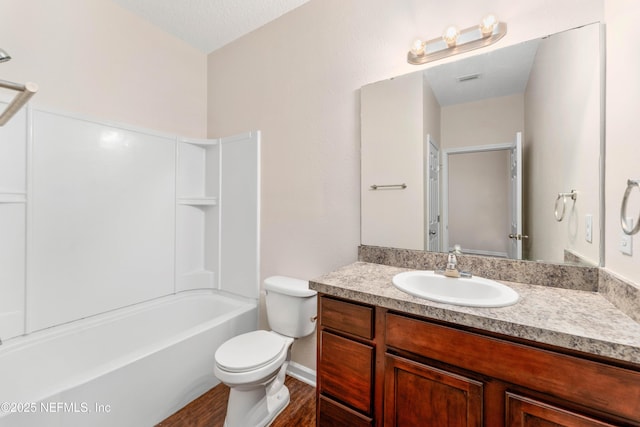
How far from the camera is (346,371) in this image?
1127 millimetres

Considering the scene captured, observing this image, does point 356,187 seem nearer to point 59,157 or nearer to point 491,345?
point 491,345

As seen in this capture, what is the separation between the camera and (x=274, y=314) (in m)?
1.89

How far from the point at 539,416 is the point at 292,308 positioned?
52.1 inches

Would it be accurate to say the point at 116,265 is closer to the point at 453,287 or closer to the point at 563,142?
the point at 453,287

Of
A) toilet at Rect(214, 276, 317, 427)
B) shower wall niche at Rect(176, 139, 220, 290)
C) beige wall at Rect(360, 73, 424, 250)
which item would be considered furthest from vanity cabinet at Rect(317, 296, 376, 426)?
shower wall niche at Rect(176, 139, 220, 290)

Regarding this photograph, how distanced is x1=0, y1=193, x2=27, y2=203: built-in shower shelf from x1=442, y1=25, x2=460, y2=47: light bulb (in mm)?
2564

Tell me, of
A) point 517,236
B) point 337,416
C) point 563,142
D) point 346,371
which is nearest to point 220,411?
point 337,416

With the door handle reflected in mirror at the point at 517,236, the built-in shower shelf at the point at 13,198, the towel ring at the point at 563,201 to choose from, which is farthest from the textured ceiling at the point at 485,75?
the built-in shower shelf at the point at 13,198

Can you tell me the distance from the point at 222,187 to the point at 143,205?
0.64 metres

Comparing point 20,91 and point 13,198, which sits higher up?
point 20,91

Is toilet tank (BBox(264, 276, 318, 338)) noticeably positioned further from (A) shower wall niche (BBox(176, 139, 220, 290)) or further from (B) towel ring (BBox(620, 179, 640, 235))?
(B) towel ring (BBox(620, 179, 640, 235))

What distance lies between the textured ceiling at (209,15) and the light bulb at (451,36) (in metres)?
1.14

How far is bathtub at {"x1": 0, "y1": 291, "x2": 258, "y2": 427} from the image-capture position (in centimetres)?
123

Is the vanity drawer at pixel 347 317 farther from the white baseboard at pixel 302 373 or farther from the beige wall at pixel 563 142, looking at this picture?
the white baseboard at pixel 302 373
